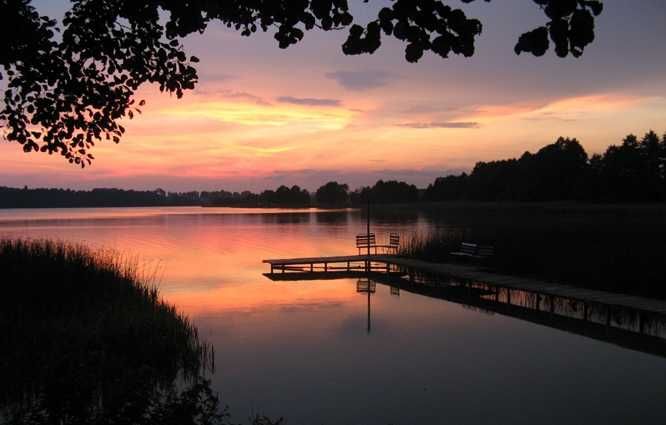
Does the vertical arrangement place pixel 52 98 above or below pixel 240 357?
above

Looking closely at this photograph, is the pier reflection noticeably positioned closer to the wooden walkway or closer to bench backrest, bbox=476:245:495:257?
the wooden walkway

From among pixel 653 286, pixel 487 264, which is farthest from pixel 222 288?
pixel 653 286

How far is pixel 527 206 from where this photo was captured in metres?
66.0

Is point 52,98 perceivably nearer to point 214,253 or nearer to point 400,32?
point 400,32

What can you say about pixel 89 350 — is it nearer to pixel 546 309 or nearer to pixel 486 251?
pixel 546 309

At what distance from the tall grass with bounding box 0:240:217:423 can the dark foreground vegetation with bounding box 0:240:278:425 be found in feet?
0.04

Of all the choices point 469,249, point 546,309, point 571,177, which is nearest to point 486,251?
point 469,249

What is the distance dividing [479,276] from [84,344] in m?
8.92

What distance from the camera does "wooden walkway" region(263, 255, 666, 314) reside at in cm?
977

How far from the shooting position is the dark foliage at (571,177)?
173 feet

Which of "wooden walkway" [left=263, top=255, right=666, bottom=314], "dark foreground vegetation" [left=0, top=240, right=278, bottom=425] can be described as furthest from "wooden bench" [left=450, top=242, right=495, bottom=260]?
"dark foreground vegetation" [left=0, top=240, right=278, bottom=425]

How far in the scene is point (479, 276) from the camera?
13758 mm

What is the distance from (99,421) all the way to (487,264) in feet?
46.7

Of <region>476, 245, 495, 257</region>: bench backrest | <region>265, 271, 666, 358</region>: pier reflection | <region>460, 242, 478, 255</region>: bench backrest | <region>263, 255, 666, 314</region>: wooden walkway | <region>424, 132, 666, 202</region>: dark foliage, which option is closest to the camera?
<region>265, 271, 666, 358</region>: pier reflection
